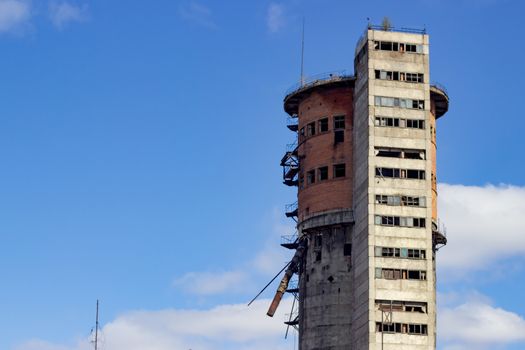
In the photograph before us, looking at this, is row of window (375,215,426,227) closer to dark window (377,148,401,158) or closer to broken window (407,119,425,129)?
dark window (377,148,401,158)

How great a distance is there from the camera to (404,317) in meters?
151

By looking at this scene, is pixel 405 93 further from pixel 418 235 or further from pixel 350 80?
pixel 418 235

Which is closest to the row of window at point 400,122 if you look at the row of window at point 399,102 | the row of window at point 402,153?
the row of window at point 399,102

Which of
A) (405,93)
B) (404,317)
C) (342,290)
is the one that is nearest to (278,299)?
(342,290)

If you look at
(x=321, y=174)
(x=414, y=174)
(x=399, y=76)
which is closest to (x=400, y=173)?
(x=414, y=174)

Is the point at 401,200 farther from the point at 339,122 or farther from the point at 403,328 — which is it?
the point at 339,122

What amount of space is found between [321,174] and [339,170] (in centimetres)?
347

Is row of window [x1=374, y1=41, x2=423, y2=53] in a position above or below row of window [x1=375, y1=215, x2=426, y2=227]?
above

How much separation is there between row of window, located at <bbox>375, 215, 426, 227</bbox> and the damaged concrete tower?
0.46ft

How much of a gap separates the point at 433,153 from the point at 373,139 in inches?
638

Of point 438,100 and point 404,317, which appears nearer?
point 404,317

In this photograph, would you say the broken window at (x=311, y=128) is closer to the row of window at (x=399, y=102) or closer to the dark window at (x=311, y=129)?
the dark window at (x=311, y=129)

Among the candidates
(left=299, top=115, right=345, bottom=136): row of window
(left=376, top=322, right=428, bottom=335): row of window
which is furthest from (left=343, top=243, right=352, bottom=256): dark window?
(left=299, top=115, right=345, bottom=136): row of window

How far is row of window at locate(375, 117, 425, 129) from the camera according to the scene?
158625 mm
